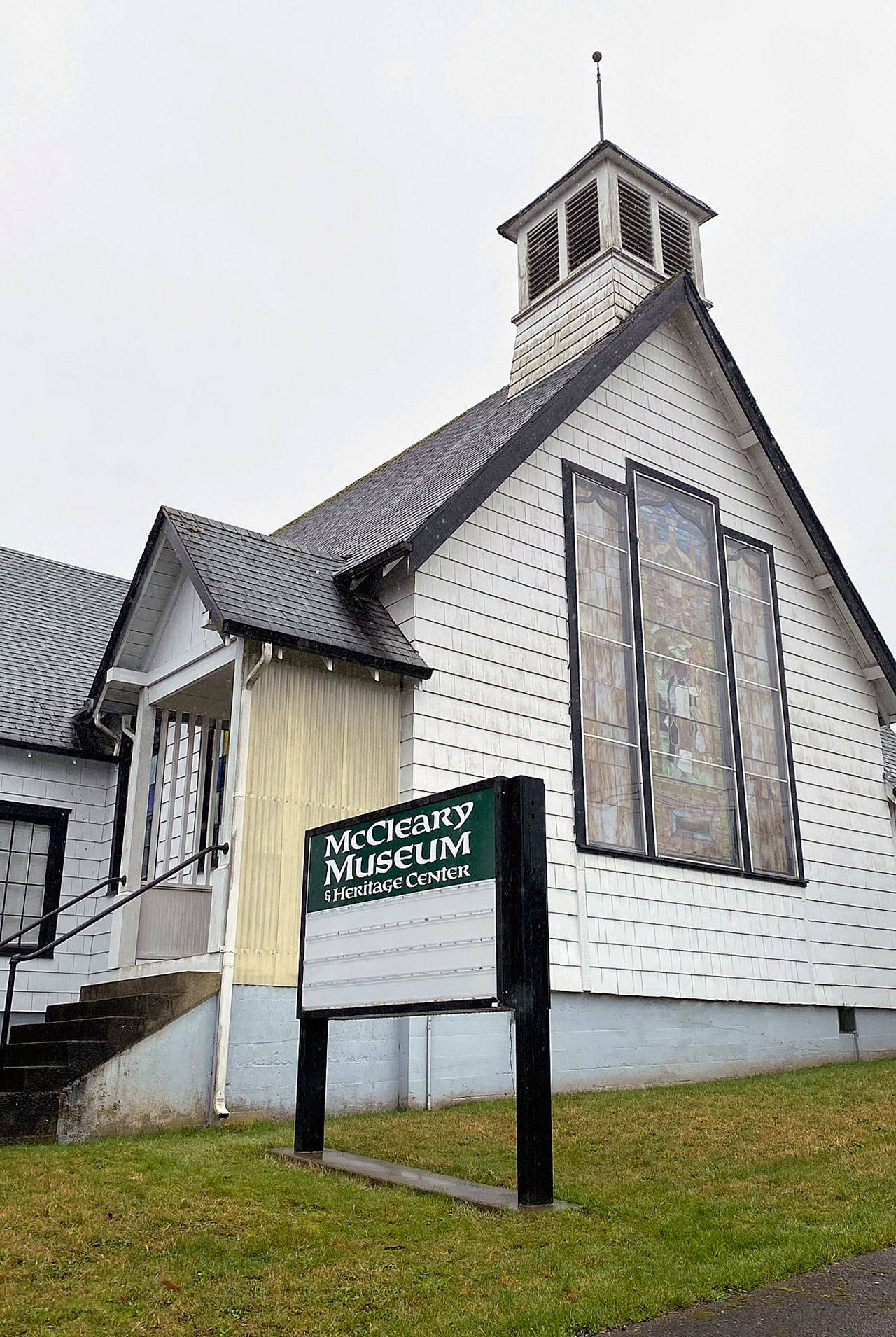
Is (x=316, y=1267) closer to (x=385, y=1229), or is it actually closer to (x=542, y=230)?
(x=385, y=1229)

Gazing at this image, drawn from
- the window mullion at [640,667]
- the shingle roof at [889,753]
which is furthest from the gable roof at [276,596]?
the shingle roof at [889,753]

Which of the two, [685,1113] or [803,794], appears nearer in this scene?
[685,1113]

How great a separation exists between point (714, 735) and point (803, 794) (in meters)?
1.88

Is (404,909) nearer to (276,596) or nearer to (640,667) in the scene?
(276,596)

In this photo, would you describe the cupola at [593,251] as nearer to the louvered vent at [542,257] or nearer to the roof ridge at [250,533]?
the louvered vent at [542,257]

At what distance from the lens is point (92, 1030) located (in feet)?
32.1

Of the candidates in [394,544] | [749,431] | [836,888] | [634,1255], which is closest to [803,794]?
[836,888]

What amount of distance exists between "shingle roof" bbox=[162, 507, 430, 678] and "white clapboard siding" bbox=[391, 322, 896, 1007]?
0.49m

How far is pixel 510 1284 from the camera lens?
16.2ft

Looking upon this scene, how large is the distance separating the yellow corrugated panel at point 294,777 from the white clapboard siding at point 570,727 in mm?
382

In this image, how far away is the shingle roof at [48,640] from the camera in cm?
1411

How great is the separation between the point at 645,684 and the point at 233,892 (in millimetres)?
6099

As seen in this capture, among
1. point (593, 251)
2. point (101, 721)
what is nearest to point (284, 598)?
point (101, 721)

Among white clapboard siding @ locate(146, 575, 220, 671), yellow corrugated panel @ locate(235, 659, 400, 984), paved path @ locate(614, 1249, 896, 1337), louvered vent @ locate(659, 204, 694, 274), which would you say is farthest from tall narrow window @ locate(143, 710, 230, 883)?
louvered vent @ locate(659, 204, 694, 274)
